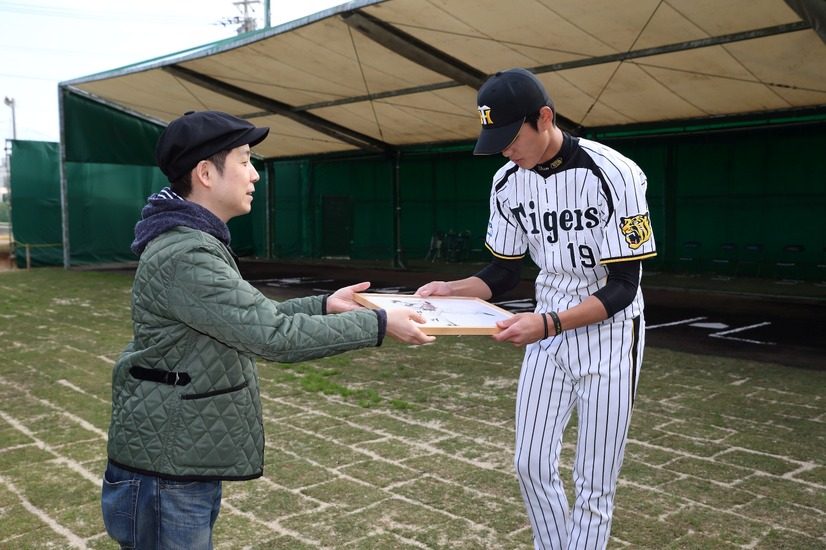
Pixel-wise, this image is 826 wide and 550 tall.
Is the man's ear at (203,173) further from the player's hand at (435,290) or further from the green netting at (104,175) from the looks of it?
the green netting at (104,175)

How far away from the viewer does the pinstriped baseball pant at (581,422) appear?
248cm

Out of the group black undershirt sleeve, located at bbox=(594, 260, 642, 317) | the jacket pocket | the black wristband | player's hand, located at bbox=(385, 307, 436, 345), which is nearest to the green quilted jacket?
the jacket pocket

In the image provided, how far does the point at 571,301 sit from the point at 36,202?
22406mm

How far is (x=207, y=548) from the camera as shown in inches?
79.2

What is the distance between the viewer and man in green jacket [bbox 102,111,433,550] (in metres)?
1.84

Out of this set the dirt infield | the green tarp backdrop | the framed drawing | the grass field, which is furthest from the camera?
the green tarp backdrop

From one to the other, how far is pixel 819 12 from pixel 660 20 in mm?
2020

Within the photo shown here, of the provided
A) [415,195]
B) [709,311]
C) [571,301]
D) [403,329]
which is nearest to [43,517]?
[403,329]

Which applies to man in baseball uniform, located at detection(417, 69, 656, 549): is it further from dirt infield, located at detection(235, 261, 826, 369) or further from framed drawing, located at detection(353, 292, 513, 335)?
dirt infield, located at detection(235, 261, 826, 369)

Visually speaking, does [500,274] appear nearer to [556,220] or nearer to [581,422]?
[556,220]

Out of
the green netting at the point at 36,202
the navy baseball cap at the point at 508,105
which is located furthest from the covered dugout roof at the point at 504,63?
the navy baseball cap at the point at 508,105

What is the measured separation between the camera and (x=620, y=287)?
239cm

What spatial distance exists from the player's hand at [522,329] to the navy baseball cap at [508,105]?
55 centimetres

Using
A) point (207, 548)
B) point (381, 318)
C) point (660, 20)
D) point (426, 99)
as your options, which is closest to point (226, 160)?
point (381, 318)
